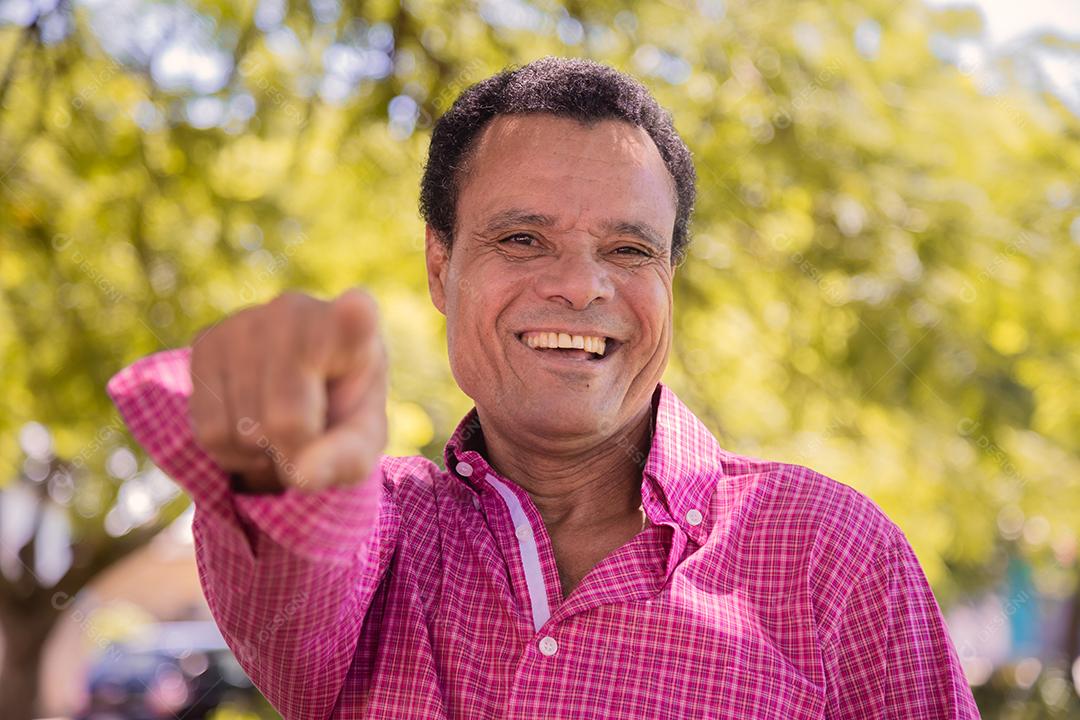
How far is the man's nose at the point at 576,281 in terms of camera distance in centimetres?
178

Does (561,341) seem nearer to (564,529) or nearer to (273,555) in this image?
(564,529)

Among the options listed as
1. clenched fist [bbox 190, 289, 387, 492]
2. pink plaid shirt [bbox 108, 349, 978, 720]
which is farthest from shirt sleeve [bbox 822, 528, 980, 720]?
clenched fist [bbox 190, 289, 387, 492]

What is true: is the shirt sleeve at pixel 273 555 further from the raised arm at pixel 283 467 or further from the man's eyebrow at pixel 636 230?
the man's eyebrow at pixel 636 230

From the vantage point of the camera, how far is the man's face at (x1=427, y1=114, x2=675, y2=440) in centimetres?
179

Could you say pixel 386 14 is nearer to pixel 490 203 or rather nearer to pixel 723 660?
pixel 490 203

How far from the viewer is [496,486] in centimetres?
189

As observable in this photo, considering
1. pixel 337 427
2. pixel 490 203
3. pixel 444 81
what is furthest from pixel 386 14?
pixel 337 427

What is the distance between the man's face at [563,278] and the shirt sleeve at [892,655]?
46cm

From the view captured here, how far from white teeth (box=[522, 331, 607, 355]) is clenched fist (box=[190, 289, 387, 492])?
0.59 m

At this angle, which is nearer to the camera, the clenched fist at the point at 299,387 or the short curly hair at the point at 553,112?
the clenched fist at the point at 299,387

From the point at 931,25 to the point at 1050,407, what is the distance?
2.28 metres

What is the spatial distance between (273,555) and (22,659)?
7714 mm

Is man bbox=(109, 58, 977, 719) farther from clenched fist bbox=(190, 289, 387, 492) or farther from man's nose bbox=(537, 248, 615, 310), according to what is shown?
clenched fist bbox=(190, 289, 387, 492)

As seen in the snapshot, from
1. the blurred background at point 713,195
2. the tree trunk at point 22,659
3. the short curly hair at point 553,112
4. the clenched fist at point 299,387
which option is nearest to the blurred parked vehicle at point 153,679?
the tree trunk at point 22,659
